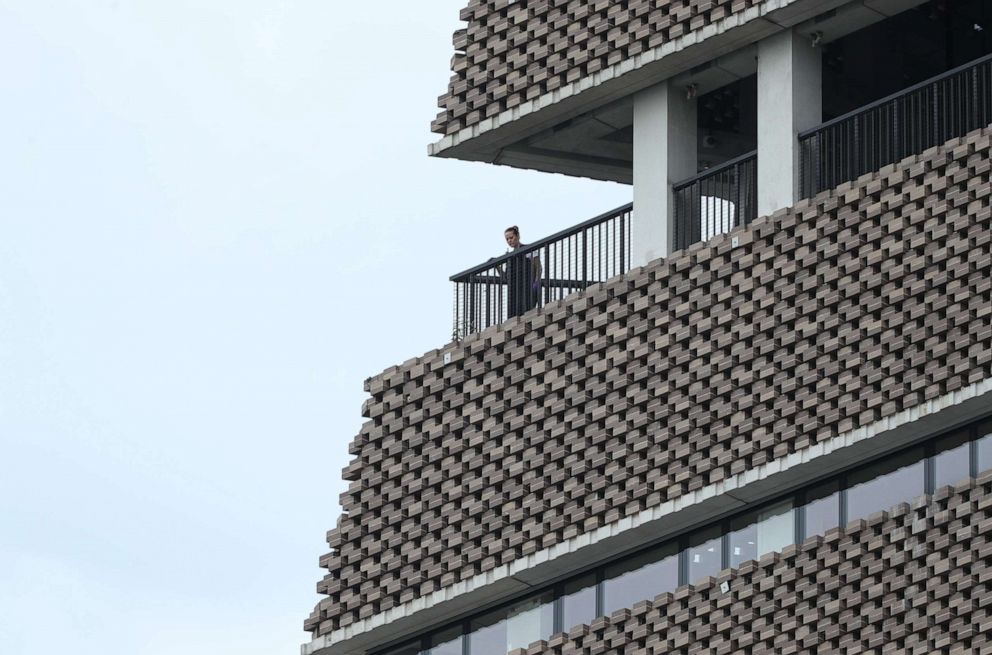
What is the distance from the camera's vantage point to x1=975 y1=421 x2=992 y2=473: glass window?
189 ft

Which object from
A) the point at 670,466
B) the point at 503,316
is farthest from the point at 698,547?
the point at 503,316

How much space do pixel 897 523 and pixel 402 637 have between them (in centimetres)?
973

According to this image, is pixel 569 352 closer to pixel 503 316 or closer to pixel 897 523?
pixel 503 316

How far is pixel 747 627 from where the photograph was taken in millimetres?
58406

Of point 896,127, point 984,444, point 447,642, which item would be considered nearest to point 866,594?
point 984,444

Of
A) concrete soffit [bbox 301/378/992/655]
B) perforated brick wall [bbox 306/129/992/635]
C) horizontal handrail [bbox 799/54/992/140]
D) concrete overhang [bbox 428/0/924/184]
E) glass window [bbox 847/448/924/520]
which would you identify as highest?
concrete overhang [bbox 428/0/924/184]

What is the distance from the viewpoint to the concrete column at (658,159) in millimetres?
63281

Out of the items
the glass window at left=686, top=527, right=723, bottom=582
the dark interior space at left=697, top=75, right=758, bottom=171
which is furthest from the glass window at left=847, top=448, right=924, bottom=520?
the dark interior space at left=697, top=75, right=758, bottom=171

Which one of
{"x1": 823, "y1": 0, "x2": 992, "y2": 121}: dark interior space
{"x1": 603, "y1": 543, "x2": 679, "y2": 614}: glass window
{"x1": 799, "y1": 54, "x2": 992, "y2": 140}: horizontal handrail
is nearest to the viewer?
{"x1": 799, "y1": 54, "x2": 992, "y2": 140}: horizontal handrail

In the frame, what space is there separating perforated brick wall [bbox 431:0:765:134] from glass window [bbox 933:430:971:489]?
7.17 metres

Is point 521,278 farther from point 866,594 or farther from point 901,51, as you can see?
point 866,594

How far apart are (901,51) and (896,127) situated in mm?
4328

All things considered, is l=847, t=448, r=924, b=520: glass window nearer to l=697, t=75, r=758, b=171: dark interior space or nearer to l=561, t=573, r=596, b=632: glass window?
l=561, t=573, r=596, b=632: glass window

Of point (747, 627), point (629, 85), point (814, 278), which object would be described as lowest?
point (747, 627)
